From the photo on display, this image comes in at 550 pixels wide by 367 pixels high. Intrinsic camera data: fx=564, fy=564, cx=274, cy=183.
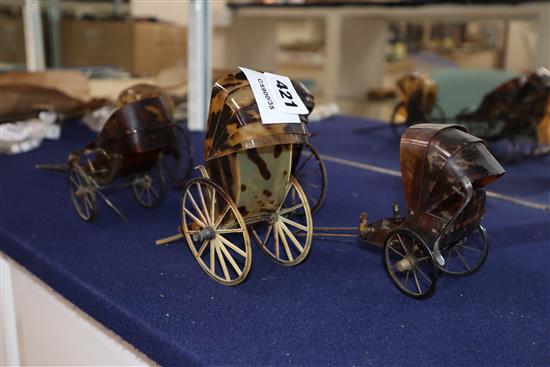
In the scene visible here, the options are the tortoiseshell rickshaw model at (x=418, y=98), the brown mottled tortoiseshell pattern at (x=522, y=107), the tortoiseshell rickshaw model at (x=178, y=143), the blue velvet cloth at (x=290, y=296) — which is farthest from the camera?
the tortoiseshell rickshaw model at (x=418, y=98)

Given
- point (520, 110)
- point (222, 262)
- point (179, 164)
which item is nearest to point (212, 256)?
point (222, 262)

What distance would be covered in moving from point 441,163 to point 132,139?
521mm

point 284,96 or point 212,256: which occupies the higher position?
point 284,96

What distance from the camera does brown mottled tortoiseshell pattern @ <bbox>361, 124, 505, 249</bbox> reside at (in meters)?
0.71

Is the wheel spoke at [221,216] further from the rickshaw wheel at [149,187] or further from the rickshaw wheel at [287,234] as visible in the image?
the rickshaw wheel at [149,187]

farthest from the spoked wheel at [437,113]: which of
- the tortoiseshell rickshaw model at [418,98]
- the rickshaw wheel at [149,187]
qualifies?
the rickshaw wheel at [149,187]

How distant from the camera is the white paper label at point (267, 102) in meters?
0.72

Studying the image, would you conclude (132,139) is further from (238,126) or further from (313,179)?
(313,179)

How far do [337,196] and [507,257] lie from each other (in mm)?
408

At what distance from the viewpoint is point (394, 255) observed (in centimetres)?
91

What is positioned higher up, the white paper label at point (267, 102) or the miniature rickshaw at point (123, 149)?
the white paper label at point (267, 102)

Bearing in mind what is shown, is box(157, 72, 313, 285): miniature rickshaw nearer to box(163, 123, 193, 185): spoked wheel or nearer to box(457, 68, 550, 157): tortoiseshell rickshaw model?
box(163, 123, 193, 185): spoked wheel

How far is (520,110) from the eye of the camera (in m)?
1.47

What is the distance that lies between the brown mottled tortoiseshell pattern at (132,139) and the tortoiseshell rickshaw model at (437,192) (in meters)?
0.44
